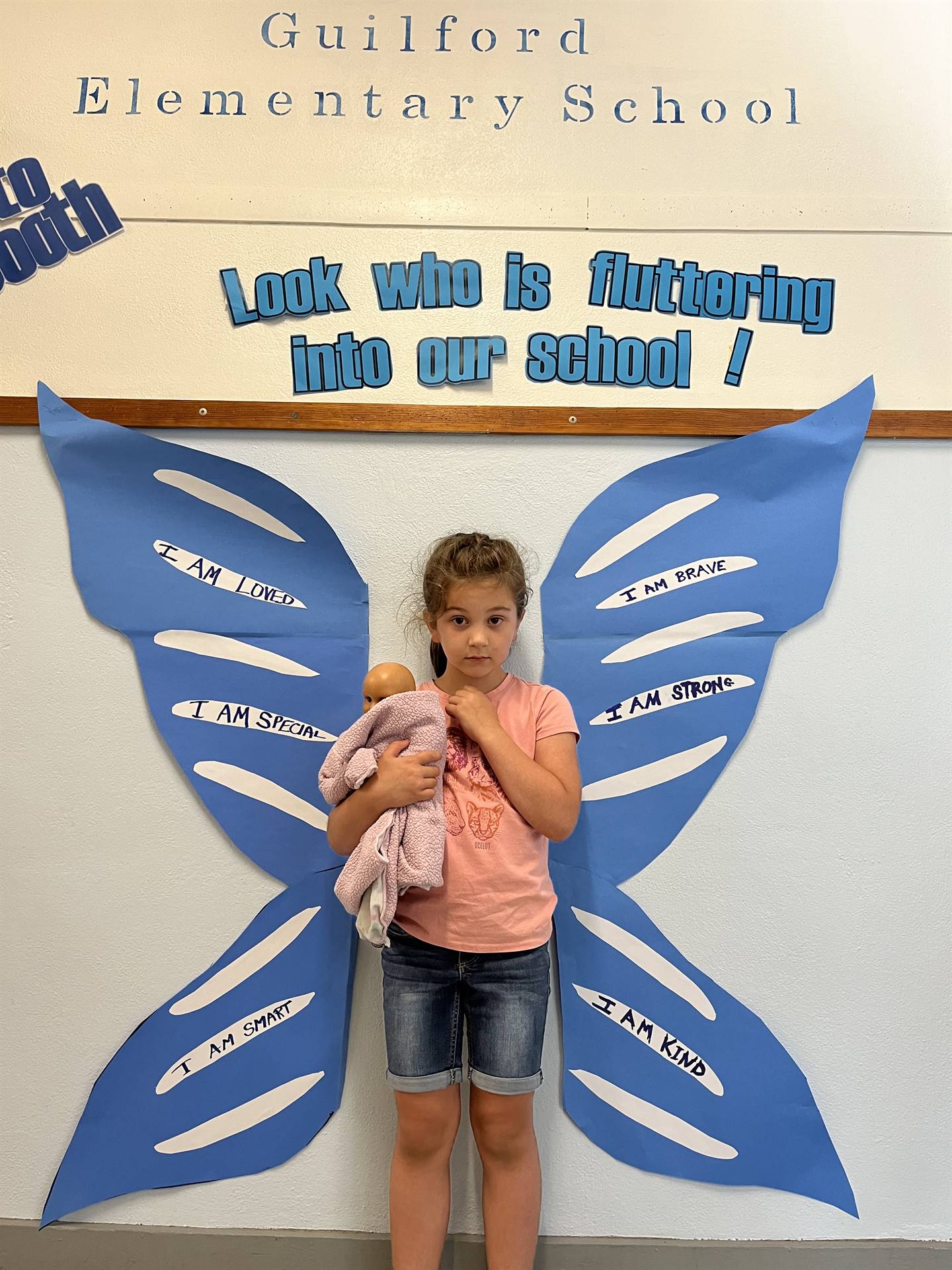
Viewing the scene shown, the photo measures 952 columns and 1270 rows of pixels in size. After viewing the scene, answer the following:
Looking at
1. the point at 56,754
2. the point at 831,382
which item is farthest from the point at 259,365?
the point at 831,382

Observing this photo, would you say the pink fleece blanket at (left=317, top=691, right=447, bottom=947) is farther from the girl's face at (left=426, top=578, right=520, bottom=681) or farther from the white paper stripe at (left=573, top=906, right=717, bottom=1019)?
the white paper stripe at (left=573, top=906, right=717, bottom=1019)

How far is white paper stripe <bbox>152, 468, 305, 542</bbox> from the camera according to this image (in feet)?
4.64

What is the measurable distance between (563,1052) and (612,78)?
1.57 metres

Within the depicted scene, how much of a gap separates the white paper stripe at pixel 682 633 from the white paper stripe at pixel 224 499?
0.56 m

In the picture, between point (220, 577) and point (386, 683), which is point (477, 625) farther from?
point (220, 577)

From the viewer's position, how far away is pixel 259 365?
4.69 feet

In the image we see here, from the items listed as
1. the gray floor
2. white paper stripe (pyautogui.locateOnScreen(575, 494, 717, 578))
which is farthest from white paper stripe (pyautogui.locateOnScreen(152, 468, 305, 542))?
the gray floor

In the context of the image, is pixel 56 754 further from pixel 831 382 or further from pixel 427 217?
pixel 831 382

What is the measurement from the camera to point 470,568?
1.24 meters

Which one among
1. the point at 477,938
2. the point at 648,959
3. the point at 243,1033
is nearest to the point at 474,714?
the point at 477,938

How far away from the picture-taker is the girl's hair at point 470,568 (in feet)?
4.06

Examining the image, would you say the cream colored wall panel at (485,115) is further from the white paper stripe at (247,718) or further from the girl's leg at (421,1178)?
the girl's leg at (421,1178)

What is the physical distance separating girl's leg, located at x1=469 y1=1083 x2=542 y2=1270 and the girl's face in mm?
604

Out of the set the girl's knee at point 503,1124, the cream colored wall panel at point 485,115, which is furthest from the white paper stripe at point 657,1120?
the cream colored wall panel at point 485,115
